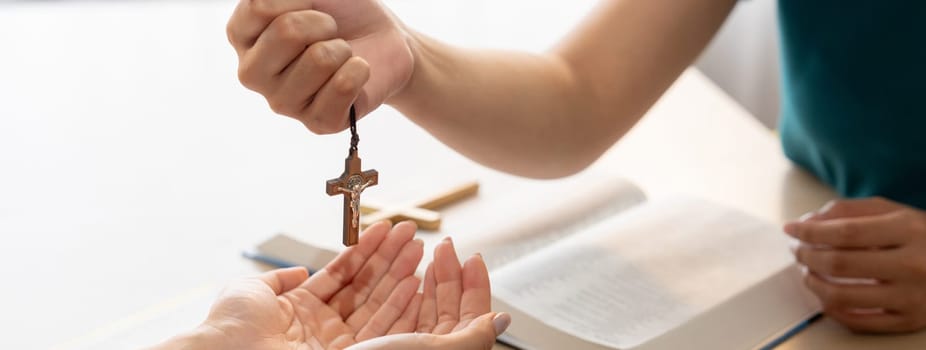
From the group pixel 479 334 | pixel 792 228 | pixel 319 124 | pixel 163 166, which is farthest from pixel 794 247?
pixel 163 166

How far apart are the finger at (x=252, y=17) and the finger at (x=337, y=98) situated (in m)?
0.06

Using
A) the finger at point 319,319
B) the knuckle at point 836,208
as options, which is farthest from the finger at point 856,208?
the finger at point 319,319

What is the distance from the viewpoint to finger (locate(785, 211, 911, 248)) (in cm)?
116

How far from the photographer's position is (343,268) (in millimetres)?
1084

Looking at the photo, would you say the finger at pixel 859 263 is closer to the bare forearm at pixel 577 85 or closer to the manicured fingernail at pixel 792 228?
the manicured fingernail at pixel 792 228

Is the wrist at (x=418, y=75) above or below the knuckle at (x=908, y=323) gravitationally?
above

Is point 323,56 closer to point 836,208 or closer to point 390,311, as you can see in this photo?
point 390,311

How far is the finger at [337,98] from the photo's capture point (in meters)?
0.88

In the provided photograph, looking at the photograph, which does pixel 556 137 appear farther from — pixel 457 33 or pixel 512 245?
pixel 457 33

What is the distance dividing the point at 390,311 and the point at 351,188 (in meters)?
0.13

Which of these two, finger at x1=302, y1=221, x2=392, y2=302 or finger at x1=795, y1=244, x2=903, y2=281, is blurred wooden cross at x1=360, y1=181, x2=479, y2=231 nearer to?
finger at x1=302, y1=221, x2=392, y2=302

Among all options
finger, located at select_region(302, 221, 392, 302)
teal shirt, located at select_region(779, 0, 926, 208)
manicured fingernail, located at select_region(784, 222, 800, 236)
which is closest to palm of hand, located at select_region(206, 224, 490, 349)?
finger, located at select_region(302, 221, 392, 302)

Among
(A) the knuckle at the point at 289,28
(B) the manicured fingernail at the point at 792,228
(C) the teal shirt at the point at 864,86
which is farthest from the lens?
(C) the teal shirt at the point at 864,86

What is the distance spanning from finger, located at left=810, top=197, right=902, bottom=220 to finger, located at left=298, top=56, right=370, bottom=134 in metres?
0.57
